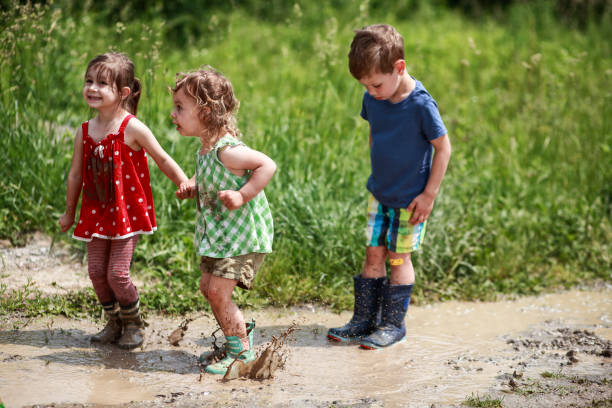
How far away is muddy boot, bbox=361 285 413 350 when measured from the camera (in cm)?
359

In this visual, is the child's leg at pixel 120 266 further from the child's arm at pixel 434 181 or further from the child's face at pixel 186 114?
the child's arm at pixel 434 181

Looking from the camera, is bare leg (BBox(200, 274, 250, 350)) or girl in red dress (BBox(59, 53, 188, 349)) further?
girl in red dress (BBox(59, 53, 188, 349))

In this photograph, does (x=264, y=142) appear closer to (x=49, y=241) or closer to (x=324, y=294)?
(x=324, y=294)

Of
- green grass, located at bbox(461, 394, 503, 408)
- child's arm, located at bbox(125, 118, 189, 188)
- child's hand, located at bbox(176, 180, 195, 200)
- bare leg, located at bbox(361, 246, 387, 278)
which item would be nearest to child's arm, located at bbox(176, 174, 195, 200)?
child's hand, located at bbox(176, 180, 195, 200)

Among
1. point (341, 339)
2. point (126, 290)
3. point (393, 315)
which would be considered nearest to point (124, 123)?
point (126, 290)

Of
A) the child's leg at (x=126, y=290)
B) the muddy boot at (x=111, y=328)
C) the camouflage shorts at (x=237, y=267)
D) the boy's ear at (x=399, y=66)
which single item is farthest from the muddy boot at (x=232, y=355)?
the boy's ear at (x=399, y=66)

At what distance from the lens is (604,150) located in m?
5.76

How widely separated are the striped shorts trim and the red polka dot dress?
3.82 ft

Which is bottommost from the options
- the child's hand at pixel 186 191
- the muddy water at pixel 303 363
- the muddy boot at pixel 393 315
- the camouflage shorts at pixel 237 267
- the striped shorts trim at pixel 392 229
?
the muddy water at pixel 303 363

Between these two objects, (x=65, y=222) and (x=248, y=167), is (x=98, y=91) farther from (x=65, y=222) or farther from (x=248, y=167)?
(x=248, y=167)

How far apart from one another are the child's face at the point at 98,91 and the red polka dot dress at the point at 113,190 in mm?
129

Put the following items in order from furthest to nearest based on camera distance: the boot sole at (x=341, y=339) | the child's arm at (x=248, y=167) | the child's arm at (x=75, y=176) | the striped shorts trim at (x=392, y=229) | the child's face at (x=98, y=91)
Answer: the boot sole at (x=341, y=339), the striped shorts trim at (x=392, y=229), the child's arm at (x=75, y=176), the child's face at (x=98, y=91), the child's arm at (x=248, y=167)

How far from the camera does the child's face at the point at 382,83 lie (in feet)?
10.8

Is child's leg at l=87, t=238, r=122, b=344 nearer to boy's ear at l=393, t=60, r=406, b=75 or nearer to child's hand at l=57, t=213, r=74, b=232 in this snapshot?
child's hand at l=57, t=213, r=74, b=232
